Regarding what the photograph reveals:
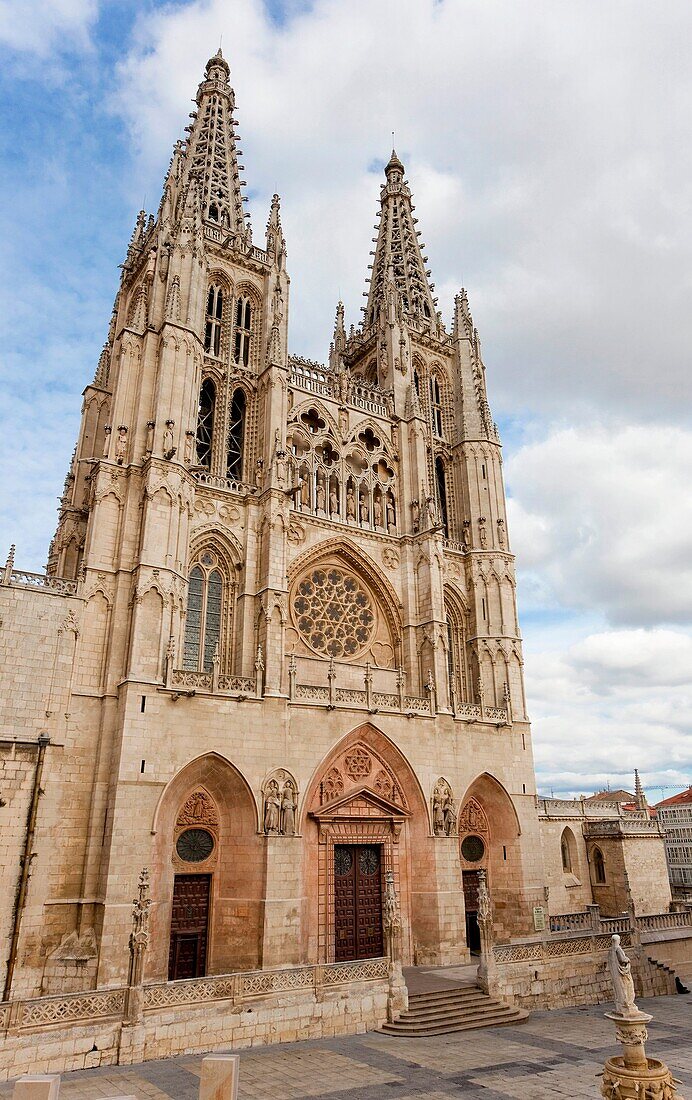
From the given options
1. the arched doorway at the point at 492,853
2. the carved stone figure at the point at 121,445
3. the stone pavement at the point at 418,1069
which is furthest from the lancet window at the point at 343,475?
the stone pavement at the point at 418,1069

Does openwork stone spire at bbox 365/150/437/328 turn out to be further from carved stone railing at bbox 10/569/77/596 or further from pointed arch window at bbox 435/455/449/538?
carved stone railing at bbox 10/569/77/596

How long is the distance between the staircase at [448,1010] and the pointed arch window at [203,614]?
386 inches

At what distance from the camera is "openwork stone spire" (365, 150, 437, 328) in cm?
3353

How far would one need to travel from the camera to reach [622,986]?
873 cm

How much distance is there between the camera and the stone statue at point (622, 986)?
8.34 m

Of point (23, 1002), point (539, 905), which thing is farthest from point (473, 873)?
point (23, 1002)

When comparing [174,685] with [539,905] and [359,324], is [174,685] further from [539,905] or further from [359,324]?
[359,324]

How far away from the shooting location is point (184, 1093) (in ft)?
33.0

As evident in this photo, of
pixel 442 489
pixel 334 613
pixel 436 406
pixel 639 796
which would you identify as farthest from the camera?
pixel 639 796

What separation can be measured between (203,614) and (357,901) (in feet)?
30.1

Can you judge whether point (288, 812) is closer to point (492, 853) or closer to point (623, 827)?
point (492, 853)

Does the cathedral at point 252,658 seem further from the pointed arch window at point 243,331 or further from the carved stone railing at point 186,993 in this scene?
the carved stone railing at point 186,993

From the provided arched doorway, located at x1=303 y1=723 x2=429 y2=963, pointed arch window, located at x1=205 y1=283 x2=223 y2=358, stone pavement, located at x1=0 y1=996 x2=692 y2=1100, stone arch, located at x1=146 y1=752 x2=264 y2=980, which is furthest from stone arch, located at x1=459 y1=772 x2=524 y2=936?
pointed arch window, located at x1=205 y1=283 x2=223 y2=358

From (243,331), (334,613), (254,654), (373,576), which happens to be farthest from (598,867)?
(243,331)
